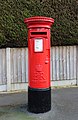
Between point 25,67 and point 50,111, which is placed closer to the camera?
point 50,111

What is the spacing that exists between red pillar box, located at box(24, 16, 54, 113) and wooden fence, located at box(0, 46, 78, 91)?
205 cm

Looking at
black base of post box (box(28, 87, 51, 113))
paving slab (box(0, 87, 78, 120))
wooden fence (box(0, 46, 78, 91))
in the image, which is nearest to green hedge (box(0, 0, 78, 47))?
wooden fence (box(0, 46, 78, 91))

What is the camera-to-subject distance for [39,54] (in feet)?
17.3

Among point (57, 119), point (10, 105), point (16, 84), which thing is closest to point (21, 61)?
point (16, 84)

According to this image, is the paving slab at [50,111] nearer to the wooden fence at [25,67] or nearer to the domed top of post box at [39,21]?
the wooden fence at [25,67]

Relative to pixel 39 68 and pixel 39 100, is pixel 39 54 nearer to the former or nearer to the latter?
pixel 39 68

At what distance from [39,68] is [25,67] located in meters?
2.26

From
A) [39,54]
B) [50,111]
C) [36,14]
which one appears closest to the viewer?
[39,54]

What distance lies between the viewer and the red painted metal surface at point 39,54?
5.18m

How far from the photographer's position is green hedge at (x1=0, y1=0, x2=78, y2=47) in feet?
23.2

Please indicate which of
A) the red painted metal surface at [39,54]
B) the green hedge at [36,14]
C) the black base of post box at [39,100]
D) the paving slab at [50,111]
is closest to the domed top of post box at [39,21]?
the red painted metal surface at [39,54]

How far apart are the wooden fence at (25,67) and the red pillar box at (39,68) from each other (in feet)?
6.74

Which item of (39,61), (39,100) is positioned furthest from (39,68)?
(39,100)

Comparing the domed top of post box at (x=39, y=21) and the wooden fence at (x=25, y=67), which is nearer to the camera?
the domed top of post box at (x=39, y=21)
